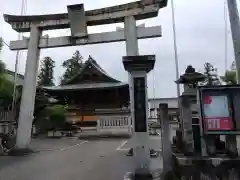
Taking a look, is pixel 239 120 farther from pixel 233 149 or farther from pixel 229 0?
pixel 229 0

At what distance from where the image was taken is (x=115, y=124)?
70.2ft

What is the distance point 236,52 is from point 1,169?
8.91 meters

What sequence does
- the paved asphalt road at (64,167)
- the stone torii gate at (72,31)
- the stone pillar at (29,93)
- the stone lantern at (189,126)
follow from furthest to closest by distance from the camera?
the stone pillar at (29,93) < the stone torii gate at (72,31) < the paved asphalt road at (64,167) < the stone lantern at (189,126)

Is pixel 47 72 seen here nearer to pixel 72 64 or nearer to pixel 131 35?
pixel 72 64

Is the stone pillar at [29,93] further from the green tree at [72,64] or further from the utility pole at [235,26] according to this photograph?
the green tree at [72,64]

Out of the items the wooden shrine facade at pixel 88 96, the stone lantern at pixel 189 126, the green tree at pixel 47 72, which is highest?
the green tree at pixel 47 72

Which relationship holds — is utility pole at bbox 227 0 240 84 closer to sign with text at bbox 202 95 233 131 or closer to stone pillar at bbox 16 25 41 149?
sign with text at bbox 202 95 233 131

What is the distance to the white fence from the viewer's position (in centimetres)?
2116

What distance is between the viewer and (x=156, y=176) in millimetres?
6719

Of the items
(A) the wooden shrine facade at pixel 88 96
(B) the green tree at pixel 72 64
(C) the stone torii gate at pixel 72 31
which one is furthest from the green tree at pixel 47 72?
(C) the stone torii gate at pixel 72 31

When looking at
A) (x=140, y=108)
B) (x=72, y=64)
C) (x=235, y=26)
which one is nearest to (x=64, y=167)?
(x=140, y=108)

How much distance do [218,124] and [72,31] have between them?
8250mm

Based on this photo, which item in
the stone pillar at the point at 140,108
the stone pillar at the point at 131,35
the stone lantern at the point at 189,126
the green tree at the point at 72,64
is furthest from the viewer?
the green tree at the point at 72,64

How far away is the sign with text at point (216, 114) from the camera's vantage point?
19.9ft
